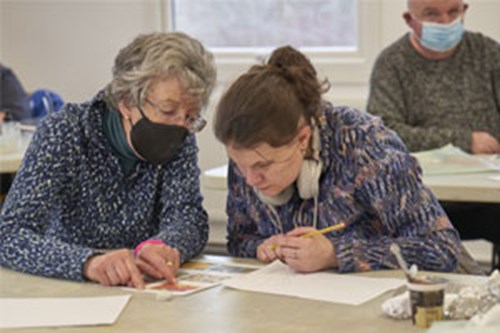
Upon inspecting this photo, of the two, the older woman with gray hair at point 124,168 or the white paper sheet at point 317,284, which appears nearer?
the white paper sheet at point 317,284

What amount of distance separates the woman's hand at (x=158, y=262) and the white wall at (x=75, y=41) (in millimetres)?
3109

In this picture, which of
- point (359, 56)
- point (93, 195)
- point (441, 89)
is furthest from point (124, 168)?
point (359, 56)

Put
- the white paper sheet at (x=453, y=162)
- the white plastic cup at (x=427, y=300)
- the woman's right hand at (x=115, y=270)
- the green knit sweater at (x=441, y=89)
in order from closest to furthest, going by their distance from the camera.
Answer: the white plastic cup at (x=427, y=300) < the woman's right hand at (x=115, y=270) < the white paper sheet at (x=453, y=162) < the green knit sweater at (x=441, y=89)

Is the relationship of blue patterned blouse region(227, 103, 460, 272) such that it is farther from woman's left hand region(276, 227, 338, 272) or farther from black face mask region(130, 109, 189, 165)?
black face mask region(130, 109, 189, 165)

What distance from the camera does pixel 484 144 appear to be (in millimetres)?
3857

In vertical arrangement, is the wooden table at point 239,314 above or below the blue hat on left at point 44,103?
above

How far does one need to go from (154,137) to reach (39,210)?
34 cm

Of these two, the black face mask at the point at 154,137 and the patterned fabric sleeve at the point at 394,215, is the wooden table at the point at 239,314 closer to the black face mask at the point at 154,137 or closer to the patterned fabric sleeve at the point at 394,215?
the patterned fabric sleeve at the point at 394,215

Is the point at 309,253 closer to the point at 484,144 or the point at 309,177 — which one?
the point at 309,177

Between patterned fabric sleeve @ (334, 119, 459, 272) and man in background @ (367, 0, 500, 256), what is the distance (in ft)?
6.05

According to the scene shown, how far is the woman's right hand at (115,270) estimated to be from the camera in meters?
2.11

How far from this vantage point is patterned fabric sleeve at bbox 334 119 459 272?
2.15 metres

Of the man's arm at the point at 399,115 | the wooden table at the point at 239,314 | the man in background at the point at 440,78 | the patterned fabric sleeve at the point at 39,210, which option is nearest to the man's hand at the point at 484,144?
the man's arm at the point at 399,115

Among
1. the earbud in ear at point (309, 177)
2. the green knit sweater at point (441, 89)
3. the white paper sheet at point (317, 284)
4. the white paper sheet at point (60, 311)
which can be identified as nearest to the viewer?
the white paper sheet at point (60, 311)
